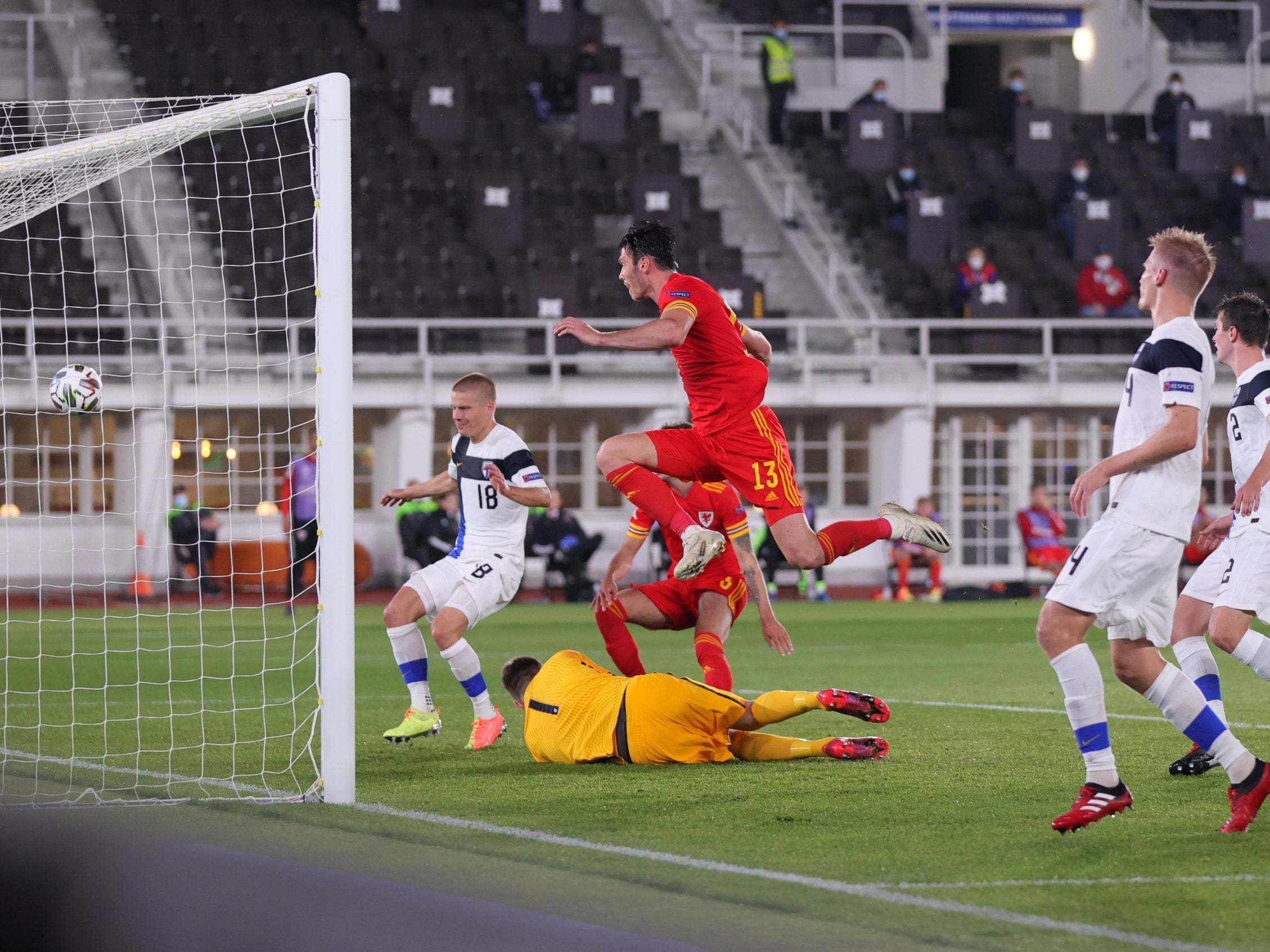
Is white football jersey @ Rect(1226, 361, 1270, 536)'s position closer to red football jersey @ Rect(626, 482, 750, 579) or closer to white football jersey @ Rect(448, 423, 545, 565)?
red football jersey @ Rect(626, 482, 750, 579)

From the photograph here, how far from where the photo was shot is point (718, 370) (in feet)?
24.6

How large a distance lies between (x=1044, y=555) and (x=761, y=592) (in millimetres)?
15114

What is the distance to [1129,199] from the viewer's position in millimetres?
27531

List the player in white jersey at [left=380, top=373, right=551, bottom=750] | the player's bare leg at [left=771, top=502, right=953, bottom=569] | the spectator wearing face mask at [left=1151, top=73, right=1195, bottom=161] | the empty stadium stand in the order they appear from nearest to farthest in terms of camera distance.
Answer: the player's bare leg at [left=771, top=502, right=953, bottom=569] → the player in white jersey at [left=380, top=373, right=551, bottom=750] → the empty stadium stand → the spectator wearing face mask at [left=1151, top=73, right=1195, bottom=161]

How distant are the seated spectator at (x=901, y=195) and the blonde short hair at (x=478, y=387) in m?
18.8

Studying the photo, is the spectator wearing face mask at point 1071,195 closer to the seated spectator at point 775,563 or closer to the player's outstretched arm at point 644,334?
the seated spectator at point 775,563

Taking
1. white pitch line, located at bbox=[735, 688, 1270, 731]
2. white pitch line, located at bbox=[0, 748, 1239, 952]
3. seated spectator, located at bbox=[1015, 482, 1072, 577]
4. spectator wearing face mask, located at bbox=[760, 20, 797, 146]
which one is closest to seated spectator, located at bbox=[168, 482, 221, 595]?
seated spectator, located at bbox=[1015, 482, 1072, 577]

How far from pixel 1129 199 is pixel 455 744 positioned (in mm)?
22311

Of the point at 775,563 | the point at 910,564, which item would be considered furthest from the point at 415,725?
the point at 910,564

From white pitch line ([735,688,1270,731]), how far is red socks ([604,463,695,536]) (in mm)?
2185

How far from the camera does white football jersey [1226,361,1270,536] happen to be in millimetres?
6469

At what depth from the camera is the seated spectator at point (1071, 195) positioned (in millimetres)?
26234

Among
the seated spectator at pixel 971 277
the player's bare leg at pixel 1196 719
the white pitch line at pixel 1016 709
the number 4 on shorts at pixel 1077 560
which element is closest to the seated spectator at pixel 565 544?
the seated spectator at pixel 971 277

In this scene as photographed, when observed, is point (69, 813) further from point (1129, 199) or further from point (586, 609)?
point (1129, 199)
